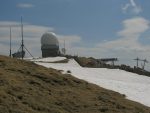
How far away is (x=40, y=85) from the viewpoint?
25906 mm

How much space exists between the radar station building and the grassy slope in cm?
4679

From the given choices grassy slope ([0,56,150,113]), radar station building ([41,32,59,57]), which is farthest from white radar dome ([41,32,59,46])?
grassy slope ([0,56,150,113])

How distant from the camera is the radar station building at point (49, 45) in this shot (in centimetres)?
7869

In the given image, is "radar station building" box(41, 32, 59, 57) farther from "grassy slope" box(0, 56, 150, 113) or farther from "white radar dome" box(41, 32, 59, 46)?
"grassy slope" box(0, 56, 150, 113)

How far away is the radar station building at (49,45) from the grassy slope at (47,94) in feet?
153

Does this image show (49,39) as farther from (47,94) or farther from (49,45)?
(47,94)

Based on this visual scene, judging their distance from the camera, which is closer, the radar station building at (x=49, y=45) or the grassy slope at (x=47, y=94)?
the grassy slope at (x=47, y=94)

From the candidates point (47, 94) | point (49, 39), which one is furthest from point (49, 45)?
point (47, 94)

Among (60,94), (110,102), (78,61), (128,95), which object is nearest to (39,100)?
(60,94)

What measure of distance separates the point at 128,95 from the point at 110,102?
7.28 metres

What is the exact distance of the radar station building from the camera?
7869cm

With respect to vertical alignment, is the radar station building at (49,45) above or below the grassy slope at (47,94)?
above

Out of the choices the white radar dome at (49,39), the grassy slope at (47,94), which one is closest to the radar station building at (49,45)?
the white radar dome at (49,39)

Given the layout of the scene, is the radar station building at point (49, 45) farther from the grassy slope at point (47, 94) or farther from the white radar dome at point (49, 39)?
the grassy slope at point (47, 94)
